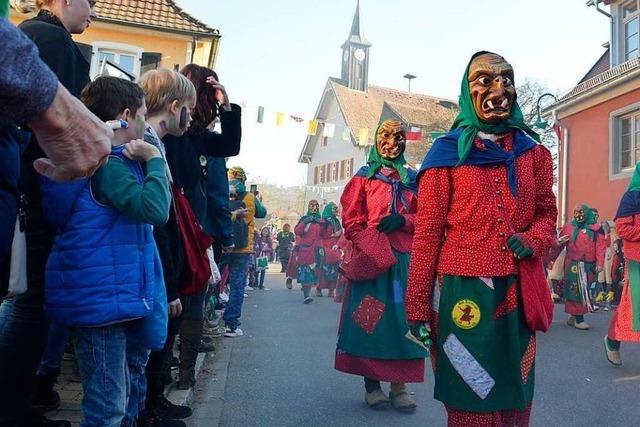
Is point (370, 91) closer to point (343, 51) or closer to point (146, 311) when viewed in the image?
point (343, 51)

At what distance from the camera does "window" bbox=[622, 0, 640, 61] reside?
16562 millimetres

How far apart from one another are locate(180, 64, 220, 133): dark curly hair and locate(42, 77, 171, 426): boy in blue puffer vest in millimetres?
1167

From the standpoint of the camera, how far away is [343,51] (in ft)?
194

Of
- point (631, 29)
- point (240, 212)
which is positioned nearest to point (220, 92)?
point (240, 212)

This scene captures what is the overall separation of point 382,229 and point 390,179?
1.36 ft

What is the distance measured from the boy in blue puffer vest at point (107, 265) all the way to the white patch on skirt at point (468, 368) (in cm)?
126

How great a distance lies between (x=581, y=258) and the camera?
9812 mm

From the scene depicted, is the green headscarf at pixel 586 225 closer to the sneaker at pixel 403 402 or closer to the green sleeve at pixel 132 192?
the sneaker at pixel 403 402

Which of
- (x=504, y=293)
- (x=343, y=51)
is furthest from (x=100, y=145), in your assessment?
(x=343, y=51)

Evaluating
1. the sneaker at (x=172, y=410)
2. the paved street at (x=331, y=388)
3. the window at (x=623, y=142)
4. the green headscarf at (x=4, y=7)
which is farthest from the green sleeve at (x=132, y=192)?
the window at (x=623, y=142)

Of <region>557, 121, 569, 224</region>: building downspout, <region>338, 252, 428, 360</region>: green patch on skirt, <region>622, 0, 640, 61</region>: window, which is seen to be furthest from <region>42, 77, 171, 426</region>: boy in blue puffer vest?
<region>557, 121, 569, 224</region>: building downspout

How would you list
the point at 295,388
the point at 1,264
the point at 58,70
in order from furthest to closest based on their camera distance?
the point at 295,388 < the point at 58,70 < the point at 1,264

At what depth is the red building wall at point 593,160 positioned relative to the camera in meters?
16.3

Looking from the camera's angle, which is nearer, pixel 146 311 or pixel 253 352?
pixel 146 311
